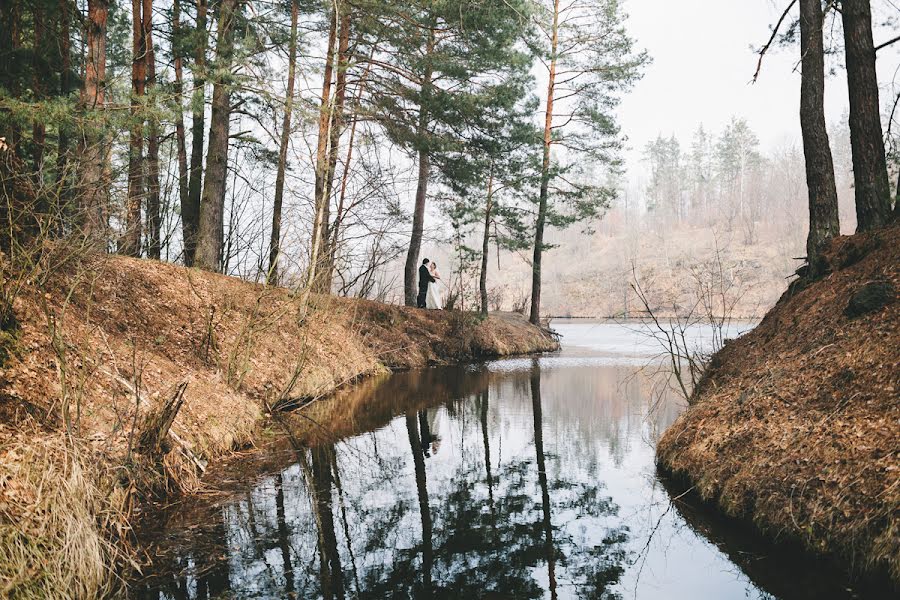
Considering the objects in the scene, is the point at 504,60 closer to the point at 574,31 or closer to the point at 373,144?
the point at 373,144

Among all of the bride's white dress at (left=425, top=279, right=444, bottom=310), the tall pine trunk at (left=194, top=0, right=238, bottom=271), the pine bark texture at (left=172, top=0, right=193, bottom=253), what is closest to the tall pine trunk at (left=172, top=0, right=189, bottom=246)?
the pine bark texture at (left=172, top=0, right=193, bottom=253)

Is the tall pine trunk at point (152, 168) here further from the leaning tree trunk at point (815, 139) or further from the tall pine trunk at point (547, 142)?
the tall pine trunk at point (547, 142)

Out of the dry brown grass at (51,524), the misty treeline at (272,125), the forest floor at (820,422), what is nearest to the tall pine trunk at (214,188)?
the misty treeline at (272,125)

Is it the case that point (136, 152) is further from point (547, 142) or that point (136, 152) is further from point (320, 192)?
point (547, 142)

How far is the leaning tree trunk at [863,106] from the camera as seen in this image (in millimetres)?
7621

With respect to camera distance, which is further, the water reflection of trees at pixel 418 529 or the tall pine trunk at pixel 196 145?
the tall pine trunk at pixel 196 145

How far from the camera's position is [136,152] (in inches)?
441

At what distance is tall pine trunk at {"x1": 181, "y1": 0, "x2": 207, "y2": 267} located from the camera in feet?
32.3

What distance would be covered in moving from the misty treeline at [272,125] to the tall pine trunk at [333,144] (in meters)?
0.06

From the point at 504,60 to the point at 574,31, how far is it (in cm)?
886

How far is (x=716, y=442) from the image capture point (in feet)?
19.3

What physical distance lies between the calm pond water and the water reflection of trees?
0.05 ft

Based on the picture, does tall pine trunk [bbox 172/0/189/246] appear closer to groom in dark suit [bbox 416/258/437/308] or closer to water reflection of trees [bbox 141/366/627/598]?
groom in dark suit [bbox 416/258/437/308]

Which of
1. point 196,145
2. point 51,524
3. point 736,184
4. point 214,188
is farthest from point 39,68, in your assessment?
point 736,184
